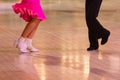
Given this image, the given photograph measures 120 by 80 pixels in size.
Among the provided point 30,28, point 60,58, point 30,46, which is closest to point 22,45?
point 30,46

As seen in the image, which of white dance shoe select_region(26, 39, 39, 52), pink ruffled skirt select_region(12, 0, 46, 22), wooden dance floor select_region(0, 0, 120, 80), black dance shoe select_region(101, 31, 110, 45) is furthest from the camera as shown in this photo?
black dance shoe select_region(101, 31, 110, 45)

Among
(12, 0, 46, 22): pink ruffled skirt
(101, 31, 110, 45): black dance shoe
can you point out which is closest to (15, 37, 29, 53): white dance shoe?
(12, 0, 46, 22): pink ruffled skirt

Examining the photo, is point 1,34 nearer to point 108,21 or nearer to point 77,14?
point 108,21

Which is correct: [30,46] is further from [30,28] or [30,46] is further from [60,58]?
[60,58]

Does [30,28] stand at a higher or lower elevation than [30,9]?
lower

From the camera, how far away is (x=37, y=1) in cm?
738

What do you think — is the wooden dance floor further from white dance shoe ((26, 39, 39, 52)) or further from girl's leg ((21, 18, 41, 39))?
girl's leg ((21, 18, 41, 39))

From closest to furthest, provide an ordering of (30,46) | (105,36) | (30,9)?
(30,9) → (30,46) → (105,36)

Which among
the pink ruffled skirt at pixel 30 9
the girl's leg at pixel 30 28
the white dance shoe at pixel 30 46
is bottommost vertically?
the white dance shoe at pixel 30 46

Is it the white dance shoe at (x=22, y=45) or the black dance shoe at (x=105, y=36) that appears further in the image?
the black dance shoe at (x=105, y=36)

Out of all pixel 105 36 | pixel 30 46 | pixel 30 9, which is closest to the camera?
pixel 30 9

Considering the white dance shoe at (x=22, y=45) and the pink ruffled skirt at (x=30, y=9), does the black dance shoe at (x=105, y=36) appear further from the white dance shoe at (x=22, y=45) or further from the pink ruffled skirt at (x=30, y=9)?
the white dance shoe at (x=22, y=45)

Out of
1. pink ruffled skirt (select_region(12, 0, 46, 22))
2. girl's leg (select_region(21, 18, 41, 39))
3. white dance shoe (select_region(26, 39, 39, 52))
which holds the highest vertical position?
pink ruffled skirt (select_region(12, 0, 46, 22))

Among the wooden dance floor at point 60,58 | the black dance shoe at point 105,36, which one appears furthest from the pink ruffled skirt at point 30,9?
the black dance shoe at point 105,36
